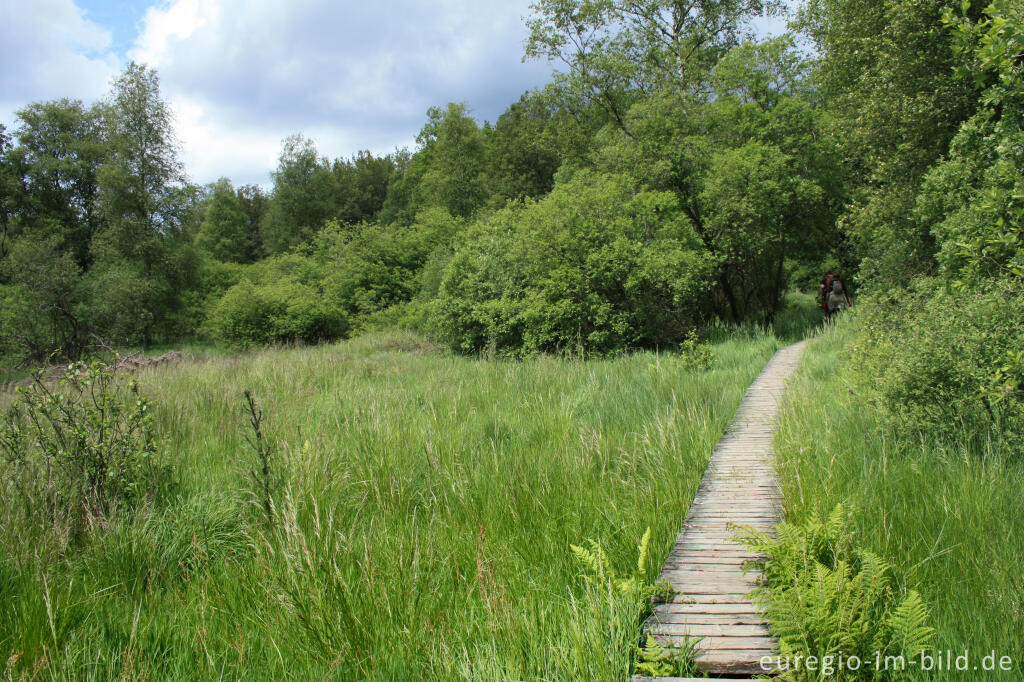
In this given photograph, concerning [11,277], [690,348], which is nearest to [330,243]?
[11,277]

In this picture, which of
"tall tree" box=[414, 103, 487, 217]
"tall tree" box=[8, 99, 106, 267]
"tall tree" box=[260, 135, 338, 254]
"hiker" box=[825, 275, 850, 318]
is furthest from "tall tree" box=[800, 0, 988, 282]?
"tall tree" box=[260, 135, 338, 254]

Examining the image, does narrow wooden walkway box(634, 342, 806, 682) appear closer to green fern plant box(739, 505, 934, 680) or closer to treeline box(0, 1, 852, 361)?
green fern plant box(739, 505, 934, 680)

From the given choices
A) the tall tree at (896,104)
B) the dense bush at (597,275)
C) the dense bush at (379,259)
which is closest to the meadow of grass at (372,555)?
the dense bush at (597,275)

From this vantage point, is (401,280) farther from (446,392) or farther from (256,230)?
(256,230)

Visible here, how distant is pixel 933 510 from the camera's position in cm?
296

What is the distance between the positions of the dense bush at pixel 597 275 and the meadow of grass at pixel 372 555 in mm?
7569

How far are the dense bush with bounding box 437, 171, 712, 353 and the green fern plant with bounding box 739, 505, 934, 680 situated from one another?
10.8 meters

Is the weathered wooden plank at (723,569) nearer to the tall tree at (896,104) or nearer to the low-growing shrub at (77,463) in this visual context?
the low-growing shrub at (77,463)

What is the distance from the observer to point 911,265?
12.4 meters

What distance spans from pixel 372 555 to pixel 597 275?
11.5 meters

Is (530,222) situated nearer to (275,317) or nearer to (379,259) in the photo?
(275,317)

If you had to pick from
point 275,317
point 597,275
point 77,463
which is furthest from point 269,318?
point 77,463

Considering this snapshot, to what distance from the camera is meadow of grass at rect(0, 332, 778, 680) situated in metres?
2.22

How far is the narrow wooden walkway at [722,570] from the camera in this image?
218 centimetres
